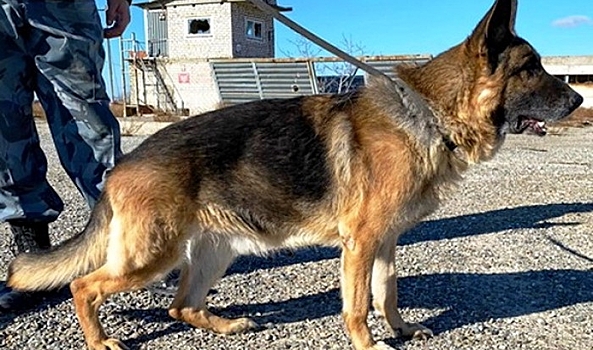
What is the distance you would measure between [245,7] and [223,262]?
91.4ft

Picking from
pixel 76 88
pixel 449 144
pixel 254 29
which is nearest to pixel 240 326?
pixel 449 144

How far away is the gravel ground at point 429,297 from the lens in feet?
10.3

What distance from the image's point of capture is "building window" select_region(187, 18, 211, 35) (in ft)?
101

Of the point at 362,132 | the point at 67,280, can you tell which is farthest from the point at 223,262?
the point at 362,132

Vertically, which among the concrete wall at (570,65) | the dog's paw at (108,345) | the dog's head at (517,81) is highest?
the concrete wall at (570,65)

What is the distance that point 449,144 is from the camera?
305cm

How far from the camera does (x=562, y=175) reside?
9.10m

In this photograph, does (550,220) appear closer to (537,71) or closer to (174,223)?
(537,71)

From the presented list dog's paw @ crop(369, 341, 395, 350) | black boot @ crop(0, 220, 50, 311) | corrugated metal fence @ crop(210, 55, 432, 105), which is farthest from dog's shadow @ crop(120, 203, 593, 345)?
corrugated metal fence @ crop(210, 55, 432, 105)

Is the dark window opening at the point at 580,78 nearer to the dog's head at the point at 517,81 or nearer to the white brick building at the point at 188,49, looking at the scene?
the white brick building at the point at 188,49

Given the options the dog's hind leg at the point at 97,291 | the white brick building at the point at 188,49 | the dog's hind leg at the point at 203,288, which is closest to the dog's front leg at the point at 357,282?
the dog's hind leg at the point at 203,288

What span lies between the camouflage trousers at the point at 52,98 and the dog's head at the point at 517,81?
206 centimetres

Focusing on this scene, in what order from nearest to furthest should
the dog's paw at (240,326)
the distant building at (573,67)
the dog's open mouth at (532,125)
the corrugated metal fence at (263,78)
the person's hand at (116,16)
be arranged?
the dog's open mouth at (532,125)
the dog's paw at (240,326)
the person's hand at (116,16)
the corrugated metal fence at (263,78)
the distant building at (573,67)

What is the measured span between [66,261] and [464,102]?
2.18 meters
